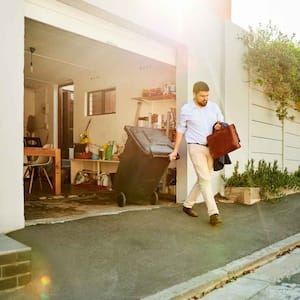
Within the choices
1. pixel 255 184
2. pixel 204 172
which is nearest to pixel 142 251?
pixel 204 172

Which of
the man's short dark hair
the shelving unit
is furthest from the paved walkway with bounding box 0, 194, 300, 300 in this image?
the shelving unit

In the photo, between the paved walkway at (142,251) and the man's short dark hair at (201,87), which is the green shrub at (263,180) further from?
the man's short dark hair at (201,87)

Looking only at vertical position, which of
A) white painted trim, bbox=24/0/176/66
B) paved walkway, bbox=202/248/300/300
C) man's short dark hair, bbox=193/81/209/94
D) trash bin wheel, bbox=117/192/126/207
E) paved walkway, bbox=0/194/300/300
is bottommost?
paved walkway, bbox=202/248/300/300

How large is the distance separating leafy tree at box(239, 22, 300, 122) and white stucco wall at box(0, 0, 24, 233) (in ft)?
17.5

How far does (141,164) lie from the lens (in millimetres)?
6070

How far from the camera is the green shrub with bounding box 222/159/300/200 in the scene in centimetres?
753

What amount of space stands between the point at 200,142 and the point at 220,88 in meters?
2.52

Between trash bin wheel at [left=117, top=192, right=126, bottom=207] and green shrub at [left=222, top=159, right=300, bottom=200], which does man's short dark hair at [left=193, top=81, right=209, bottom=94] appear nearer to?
trash bin wheel at [left=117, top=192, right=126, bottom=207]

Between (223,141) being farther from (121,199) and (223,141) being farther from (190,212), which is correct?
(121,199)

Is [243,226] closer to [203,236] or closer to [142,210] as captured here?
[203,236]

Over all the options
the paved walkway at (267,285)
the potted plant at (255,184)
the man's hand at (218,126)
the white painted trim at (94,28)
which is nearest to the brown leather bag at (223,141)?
the man's hand at (218,126)

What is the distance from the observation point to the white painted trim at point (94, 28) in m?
4.86

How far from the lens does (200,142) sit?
17.5 feet

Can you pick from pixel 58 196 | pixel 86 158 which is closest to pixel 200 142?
pixel 58 196
